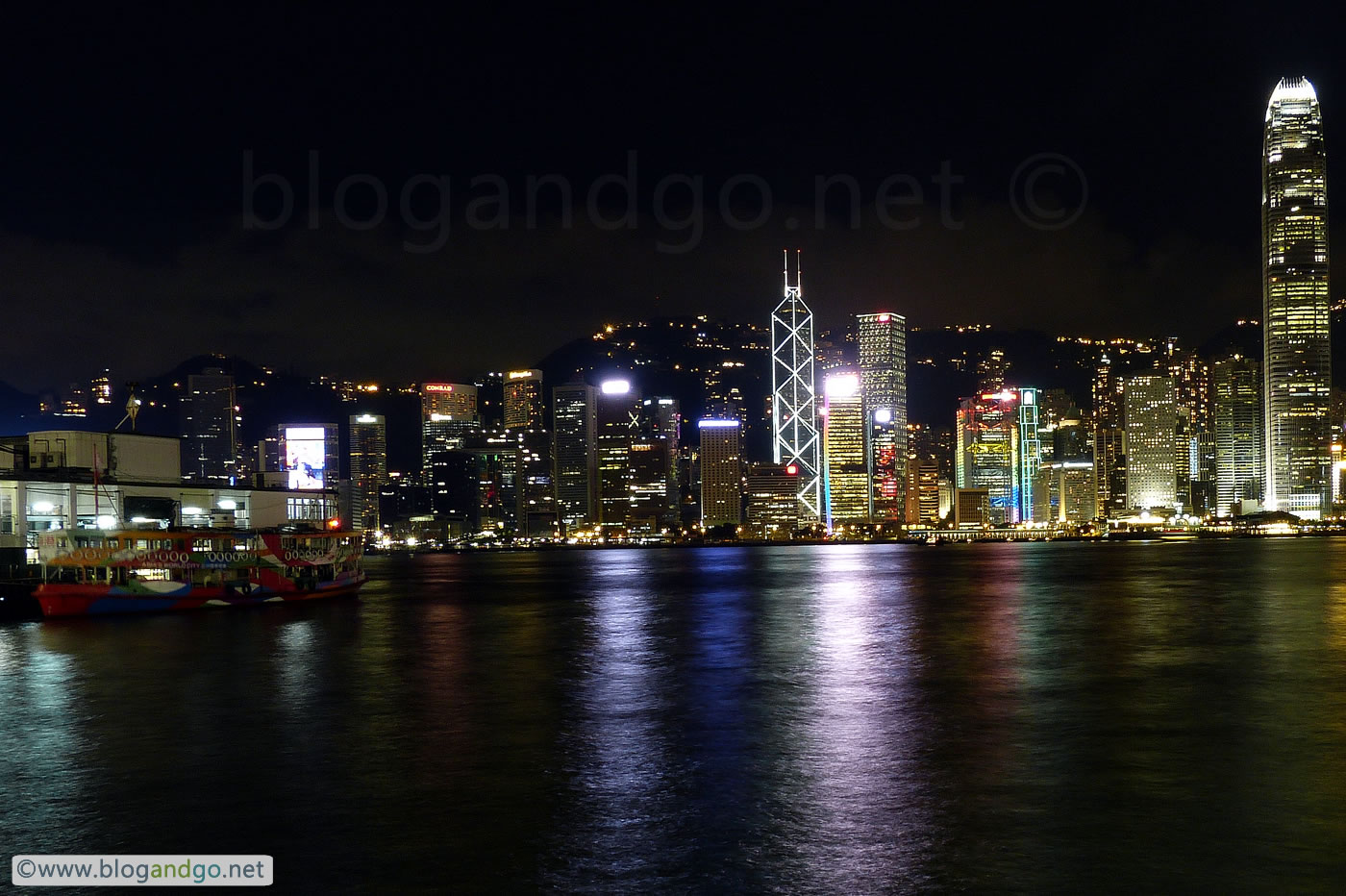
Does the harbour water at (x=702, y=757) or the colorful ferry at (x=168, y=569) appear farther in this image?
the colorful ferry at (x=168, y=569)

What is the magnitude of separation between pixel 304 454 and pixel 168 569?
51914mm

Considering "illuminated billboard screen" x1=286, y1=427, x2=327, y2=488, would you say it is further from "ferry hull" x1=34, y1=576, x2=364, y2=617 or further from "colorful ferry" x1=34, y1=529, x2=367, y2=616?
"ferry hull" x1=34, y1=576, x2=364, y2=617

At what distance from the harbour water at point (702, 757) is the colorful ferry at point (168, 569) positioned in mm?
8686

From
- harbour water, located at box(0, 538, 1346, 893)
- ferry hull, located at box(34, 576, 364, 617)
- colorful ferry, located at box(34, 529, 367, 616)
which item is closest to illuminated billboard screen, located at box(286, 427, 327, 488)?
colorful ferry, located at box(34, 529, 367, 616)

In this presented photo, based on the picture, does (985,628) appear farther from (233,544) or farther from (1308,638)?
(233,544)

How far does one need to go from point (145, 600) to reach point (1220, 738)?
169 ft

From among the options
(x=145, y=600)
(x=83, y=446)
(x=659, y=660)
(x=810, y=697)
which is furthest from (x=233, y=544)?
(x=810, y=697)

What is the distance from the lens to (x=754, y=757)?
20.4 meters

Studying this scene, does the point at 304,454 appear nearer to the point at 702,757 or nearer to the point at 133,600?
the point at 133,600

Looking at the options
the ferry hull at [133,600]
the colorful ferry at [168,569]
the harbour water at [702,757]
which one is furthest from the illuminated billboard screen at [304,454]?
the harbour water at [702,757]

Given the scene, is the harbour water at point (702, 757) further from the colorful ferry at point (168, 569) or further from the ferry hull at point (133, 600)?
the colorful ferry at point (168, 569)

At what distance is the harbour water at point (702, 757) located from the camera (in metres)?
14.2

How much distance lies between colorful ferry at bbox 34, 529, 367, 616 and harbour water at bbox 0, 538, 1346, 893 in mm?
8686

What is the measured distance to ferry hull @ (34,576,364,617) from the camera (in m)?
54.1
